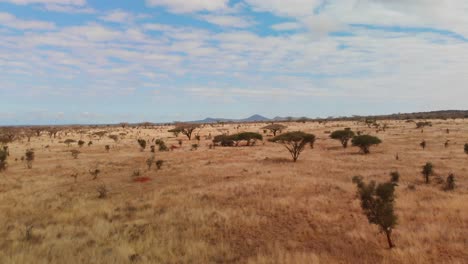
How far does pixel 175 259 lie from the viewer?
1277 cm

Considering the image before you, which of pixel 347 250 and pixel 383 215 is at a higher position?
pixel 383 215

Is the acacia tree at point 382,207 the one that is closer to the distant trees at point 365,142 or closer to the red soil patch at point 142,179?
the red soil patch at point 142,179

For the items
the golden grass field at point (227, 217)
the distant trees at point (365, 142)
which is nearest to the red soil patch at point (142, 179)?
the golden grass field at point (227, 217)

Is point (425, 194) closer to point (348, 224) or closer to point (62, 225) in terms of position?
point (348, 224)

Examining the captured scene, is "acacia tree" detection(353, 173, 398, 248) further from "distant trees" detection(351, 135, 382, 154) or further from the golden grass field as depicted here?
"distant trees" detection(351, 135, 382, 154)

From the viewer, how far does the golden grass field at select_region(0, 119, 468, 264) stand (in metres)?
13.1

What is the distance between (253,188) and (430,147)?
1264 inches

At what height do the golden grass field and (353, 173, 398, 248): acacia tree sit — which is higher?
(353, 173, 398, 248): acacia tree

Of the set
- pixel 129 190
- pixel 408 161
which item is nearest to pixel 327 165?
pixel 408 161

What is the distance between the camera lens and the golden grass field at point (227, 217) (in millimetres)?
13133

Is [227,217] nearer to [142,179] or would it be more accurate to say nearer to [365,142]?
[142,179]

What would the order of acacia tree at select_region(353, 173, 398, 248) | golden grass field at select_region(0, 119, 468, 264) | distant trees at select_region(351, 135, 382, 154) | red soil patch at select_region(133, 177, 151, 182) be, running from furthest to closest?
distant trees at select_region(351, 135, 382, 154)
red soil patch at select_region(133, 177, 151, 182)
acacia tree at select_region(353, 173, 398, 248)
golden grass field at select_region(0, 119, 468, 264)

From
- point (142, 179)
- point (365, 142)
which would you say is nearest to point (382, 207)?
point (142, 179)

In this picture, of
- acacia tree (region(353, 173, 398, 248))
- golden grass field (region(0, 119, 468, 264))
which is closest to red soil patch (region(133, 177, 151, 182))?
golden grass field (region(0, 119, 468, 264))
